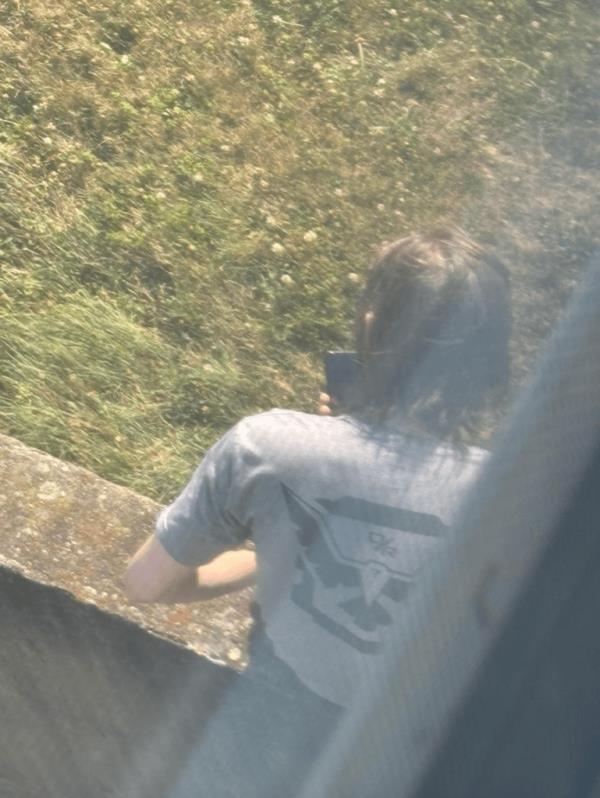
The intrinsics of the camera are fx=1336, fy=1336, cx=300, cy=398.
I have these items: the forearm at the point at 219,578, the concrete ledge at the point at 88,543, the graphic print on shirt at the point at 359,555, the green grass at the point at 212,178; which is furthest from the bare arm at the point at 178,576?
the green grass at the point at 212,178

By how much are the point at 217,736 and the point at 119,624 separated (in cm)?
31

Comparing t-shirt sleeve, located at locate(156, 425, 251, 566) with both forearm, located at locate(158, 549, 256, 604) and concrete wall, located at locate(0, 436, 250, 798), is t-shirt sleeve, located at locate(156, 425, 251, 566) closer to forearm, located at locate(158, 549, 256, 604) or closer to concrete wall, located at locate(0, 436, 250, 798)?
forearm, located at locate(158, 549, 256, 604)

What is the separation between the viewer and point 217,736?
108 inches

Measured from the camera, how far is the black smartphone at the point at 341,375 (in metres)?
2.43

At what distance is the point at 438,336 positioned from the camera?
225cm

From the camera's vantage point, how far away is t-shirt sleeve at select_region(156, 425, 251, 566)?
2.24 metres

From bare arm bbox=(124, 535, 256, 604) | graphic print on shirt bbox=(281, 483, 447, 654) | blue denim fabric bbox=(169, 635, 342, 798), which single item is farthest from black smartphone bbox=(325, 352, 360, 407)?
blue denim fabric bbox=(169, 635, 342, 798)

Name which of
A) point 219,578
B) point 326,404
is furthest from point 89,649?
point 326,404

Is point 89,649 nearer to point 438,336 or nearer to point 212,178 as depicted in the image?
point 438,336

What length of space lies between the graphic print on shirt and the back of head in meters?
0.17

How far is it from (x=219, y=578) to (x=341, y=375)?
46 cm

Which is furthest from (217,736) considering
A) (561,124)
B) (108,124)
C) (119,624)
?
(561,124)

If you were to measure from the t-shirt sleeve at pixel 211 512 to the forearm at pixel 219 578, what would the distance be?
148 millimetres

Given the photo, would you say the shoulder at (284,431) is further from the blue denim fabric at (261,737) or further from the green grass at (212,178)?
the green grass at (212,178)
